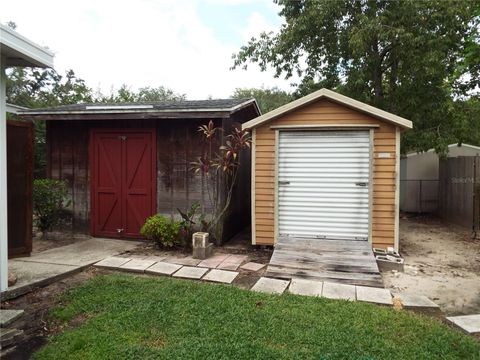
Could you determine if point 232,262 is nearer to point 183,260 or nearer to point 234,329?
point 183,260

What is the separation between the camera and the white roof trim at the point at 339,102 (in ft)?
18.7

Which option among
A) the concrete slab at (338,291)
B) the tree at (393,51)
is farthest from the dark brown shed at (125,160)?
the tree at (393,51)

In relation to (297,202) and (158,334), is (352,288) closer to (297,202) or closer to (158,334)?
(297,202)

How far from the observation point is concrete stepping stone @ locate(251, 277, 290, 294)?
4266 mm

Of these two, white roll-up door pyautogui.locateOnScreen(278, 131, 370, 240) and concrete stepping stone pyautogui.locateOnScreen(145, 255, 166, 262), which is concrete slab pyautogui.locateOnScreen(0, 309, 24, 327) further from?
white roll-up door pyautogui.locateOnScreen(278, 131, 370, 240)

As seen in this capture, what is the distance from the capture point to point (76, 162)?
7230 millimetres

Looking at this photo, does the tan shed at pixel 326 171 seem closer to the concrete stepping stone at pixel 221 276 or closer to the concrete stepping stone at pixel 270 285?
the concrete stepping stone at pixel 221 276

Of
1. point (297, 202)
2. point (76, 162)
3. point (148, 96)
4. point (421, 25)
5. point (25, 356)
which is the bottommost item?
point (25, 356)

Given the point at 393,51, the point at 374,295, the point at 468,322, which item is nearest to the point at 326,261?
the point at 374,295

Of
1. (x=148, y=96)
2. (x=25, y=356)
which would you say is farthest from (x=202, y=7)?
(x=148, y=96)

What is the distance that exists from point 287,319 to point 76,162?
577 centimetres

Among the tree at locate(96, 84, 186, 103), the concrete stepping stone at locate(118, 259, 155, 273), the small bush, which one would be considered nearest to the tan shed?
the small bush

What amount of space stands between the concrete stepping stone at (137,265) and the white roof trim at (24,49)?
286 centimetres

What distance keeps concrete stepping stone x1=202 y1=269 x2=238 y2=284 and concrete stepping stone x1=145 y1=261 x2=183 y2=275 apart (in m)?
0.54
